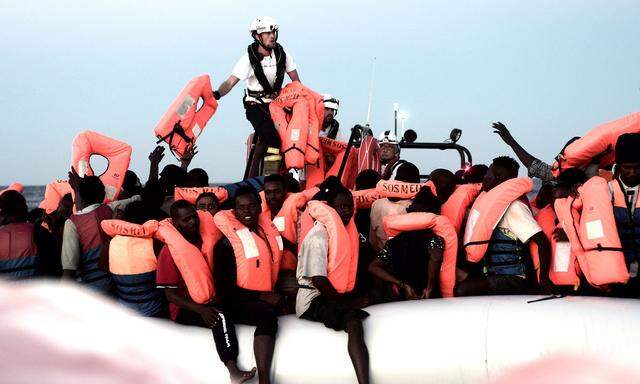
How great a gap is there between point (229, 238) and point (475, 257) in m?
1.83

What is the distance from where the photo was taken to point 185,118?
7.38m

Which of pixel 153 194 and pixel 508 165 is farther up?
pixel 508 165

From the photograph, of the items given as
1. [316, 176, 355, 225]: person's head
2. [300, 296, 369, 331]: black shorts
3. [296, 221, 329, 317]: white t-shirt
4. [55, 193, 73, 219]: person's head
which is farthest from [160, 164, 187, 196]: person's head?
[300, 296, 369, 331]: black shorts

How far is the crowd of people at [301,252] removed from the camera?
5008 millimetres

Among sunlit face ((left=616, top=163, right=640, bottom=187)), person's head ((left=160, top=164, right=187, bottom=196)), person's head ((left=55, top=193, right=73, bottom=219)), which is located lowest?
person's head ((left=55, top=193, right=73, bottom=219))

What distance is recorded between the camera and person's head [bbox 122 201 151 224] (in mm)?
5660

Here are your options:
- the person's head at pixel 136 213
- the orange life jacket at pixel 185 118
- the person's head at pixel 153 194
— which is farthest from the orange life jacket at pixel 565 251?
the orange life jacket at pixel 185 118

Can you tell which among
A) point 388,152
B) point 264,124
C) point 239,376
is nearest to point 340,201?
point 239,376

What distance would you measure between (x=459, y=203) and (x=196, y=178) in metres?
2.37

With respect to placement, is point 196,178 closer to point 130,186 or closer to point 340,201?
point 130,186

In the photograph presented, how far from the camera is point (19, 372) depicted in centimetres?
63

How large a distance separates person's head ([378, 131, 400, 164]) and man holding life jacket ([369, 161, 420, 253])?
2.77m

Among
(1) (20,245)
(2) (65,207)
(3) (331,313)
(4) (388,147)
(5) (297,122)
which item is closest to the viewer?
(3) (331,313)

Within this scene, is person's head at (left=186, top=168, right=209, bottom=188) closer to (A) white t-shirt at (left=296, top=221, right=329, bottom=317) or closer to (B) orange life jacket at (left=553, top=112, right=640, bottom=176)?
(A) white t-shirt at (left=296, top=221, right=329, bottom=317)
